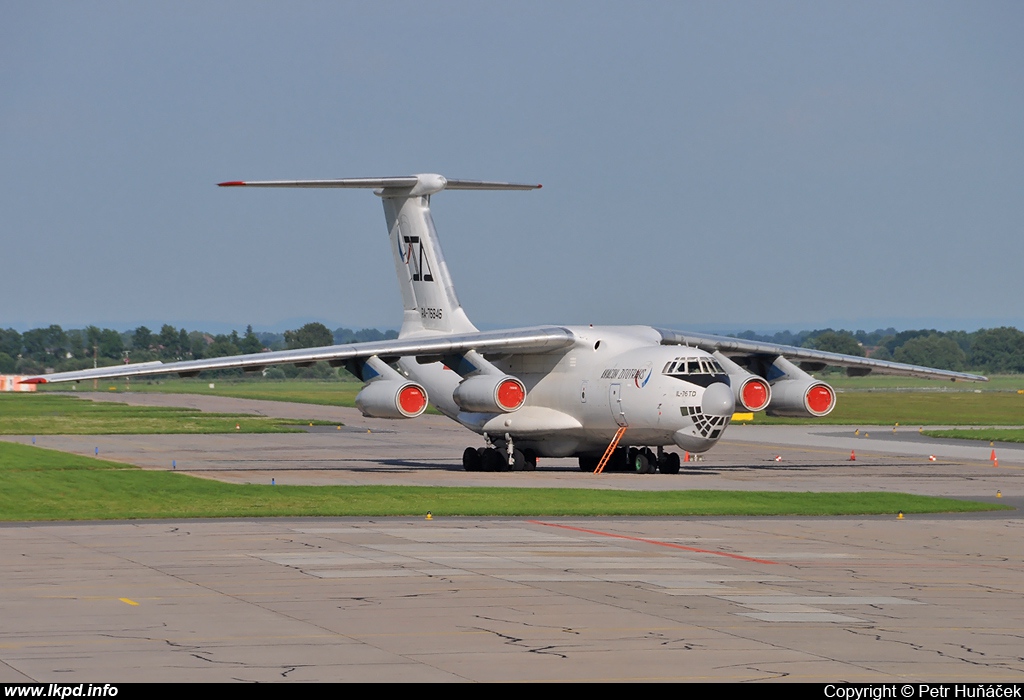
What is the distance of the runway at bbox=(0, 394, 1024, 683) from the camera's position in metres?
10.8

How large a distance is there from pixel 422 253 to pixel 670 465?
907 centimetres

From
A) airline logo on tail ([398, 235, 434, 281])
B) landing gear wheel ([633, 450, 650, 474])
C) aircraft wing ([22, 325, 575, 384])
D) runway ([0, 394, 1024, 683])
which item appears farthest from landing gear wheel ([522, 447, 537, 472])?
runway ([0, 394, 1024, 683])

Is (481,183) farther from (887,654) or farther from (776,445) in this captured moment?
(887,654)

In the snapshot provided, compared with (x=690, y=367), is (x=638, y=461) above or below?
below

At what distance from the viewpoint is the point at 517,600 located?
46.4 feet

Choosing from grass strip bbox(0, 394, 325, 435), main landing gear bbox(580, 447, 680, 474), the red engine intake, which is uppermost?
the red engine intake

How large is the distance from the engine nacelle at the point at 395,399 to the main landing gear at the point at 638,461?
203 inches

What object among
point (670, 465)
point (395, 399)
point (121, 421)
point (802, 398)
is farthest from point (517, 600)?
point (121, 421)

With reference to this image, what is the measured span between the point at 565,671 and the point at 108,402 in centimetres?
7697

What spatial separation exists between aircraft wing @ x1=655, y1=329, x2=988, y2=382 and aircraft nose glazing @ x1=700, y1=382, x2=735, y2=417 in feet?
14.6

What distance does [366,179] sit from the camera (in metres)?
35.7

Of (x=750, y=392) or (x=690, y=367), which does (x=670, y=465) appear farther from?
(x=690, y=367)

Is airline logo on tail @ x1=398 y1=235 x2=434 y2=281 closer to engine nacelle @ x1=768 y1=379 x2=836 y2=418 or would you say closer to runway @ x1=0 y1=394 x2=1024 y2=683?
engine nacelle @ x1=768 y1=379 x2=836 y2=418

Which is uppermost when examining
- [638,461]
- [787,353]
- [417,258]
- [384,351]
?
[417,258]
